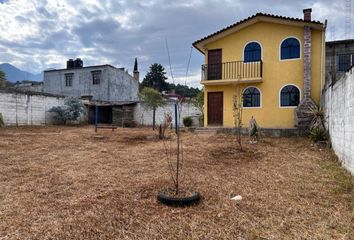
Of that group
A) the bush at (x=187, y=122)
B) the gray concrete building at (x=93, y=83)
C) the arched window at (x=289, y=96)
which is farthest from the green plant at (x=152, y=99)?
the arched window at (x=289, y=96)

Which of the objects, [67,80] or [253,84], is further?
[67,80]

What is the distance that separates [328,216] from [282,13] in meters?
14.1

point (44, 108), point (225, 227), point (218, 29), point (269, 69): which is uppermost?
point (218, 29)

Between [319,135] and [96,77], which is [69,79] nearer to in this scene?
[96,77]

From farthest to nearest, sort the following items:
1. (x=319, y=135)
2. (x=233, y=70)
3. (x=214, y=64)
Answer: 1. (x=214, y=64)
2. (x=233, y=70)
3. (x=319, y=135)

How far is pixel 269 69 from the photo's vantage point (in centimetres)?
1518

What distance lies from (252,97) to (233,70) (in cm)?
186

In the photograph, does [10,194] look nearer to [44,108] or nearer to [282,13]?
[282,13]

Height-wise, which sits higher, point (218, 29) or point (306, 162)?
point (218, 29)

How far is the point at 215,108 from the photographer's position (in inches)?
658

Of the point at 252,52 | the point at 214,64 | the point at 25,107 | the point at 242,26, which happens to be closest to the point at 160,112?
the point at 214,64

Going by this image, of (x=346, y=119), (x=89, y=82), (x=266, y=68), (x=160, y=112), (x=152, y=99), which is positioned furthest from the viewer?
(x=89, y=82)

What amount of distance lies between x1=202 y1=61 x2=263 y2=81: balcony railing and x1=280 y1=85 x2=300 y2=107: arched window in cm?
153

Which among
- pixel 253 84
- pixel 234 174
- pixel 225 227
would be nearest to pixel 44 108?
pixel 253 84
